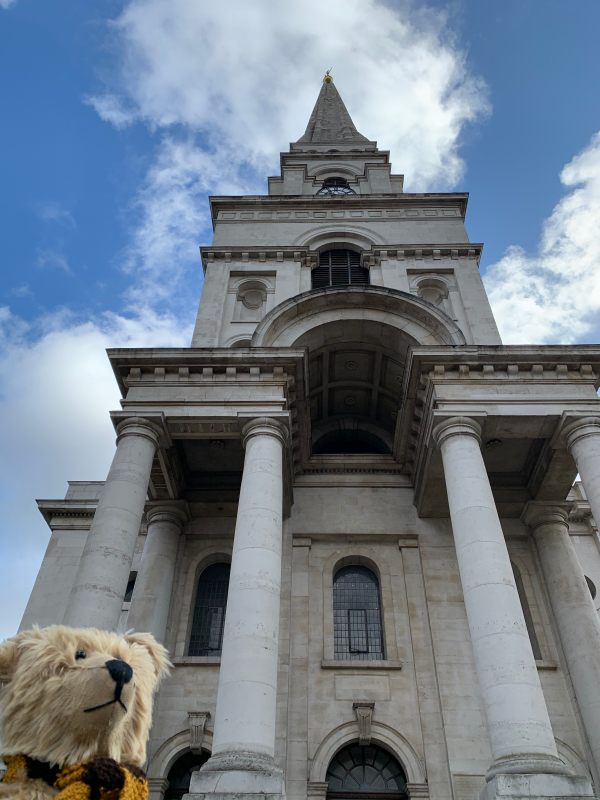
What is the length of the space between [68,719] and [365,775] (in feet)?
43.4

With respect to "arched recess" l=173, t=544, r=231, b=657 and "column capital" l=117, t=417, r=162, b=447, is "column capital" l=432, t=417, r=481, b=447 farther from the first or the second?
"arched recess" l=173, t=544, r=231, b=657

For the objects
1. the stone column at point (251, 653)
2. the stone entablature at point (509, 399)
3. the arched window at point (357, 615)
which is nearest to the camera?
the stone column at point (251, 653)

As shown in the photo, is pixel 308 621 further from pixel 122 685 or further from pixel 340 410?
pixel 122 685

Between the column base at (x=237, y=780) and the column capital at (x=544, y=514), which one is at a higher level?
the column capital at (x=544, y=514)

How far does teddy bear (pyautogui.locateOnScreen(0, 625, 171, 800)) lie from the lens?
12.4 ft

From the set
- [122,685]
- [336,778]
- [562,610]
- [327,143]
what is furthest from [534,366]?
[327,143]

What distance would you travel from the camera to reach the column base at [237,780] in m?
9.60

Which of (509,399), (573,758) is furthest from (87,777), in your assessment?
(573,758)

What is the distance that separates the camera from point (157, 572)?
17203 millimetres

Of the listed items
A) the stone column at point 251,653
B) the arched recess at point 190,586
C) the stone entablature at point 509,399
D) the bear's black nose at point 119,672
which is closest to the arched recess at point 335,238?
the stone entablature at point 509,399

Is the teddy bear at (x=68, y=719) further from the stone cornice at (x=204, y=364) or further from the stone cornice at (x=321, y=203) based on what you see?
the stone cornice at (x=321, y=203)

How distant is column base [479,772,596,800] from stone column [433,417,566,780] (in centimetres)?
18

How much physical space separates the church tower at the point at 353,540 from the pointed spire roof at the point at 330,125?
15734mm

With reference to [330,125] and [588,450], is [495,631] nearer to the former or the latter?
[588,450]
